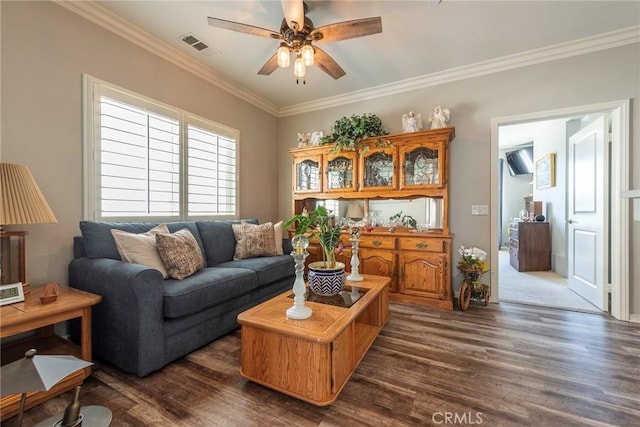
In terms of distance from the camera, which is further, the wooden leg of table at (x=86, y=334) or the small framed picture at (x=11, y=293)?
the wooden leg of table at (x=86, y=334)

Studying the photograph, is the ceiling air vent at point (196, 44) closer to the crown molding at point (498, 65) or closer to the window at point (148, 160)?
the window at point (148, 160)

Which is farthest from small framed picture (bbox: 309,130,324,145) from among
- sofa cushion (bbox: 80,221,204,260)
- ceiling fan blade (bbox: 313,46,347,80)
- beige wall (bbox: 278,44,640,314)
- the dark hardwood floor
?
the dark hardwood floor

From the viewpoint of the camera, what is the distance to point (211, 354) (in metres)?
2.07

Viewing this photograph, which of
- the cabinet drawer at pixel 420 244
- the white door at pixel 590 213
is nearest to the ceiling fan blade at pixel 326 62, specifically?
the cabinet drawer at pixel 420 244

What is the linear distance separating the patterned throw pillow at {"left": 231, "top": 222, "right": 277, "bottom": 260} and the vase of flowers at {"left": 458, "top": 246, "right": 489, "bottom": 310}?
2.21 m

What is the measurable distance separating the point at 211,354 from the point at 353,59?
3.23 meters

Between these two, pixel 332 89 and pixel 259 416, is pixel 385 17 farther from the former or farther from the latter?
pixel 259 416

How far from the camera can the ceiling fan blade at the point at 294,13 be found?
1.85 metres

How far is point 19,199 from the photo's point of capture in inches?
64.6

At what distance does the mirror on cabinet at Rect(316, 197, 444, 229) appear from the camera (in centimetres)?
351

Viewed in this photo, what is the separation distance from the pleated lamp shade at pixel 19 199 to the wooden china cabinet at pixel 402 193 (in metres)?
2.74

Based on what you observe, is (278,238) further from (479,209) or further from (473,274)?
(479,209)

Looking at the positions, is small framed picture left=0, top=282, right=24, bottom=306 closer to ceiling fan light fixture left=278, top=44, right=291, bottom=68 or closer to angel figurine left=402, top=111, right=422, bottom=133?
ceiling fan light fixture left=278, top=44, right=291, bottom=68

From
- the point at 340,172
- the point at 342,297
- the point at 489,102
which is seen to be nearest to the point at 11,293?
the point at 342,297
